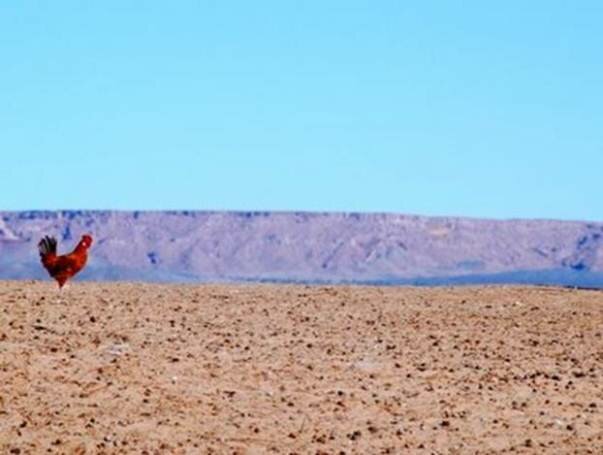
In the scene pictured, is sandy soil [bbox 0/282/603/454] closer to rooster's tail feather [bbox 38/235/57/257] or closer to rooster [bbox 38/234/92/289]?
rooster [bbox 38/234/92/289]

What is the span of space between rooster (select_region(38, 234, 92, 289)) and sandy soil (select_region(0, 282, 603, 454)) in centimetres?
64

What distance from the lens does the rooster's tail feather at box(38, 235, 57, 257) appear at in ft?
66.2

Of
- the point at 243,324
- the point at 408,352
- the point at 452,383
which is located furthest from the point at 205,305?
the point at 452,383

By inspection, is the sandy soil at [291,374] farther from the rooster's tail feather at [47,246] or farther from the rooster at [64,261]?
the rooster's tail feather at [47,246]

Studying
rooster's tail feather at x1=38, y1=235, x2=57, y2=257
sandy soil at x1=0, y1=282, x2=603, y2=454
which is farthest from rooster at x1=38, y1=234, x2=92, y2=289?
sandy soil at x1=0, y1=282, x2=603, y2=454

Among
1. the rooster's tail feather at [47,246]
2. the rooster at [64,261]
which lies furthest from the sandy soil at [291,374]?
the rooster's tail feather at [47,246]

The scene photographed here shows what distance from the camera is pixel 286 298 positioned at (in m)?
18.6

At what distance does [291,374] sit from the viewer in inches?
549

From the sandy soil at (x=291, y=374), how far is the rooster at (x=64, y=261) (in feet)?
2.11

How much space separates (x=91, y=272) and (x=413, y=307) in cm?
10617

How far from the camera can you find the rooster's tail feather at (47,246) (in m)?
20.2

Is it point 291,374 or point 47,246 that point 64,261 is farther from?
point 291,374

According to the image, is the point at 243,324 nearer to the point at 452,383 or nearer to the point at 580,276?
the point at 452,383

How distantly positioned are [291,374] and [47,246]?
734 cm
